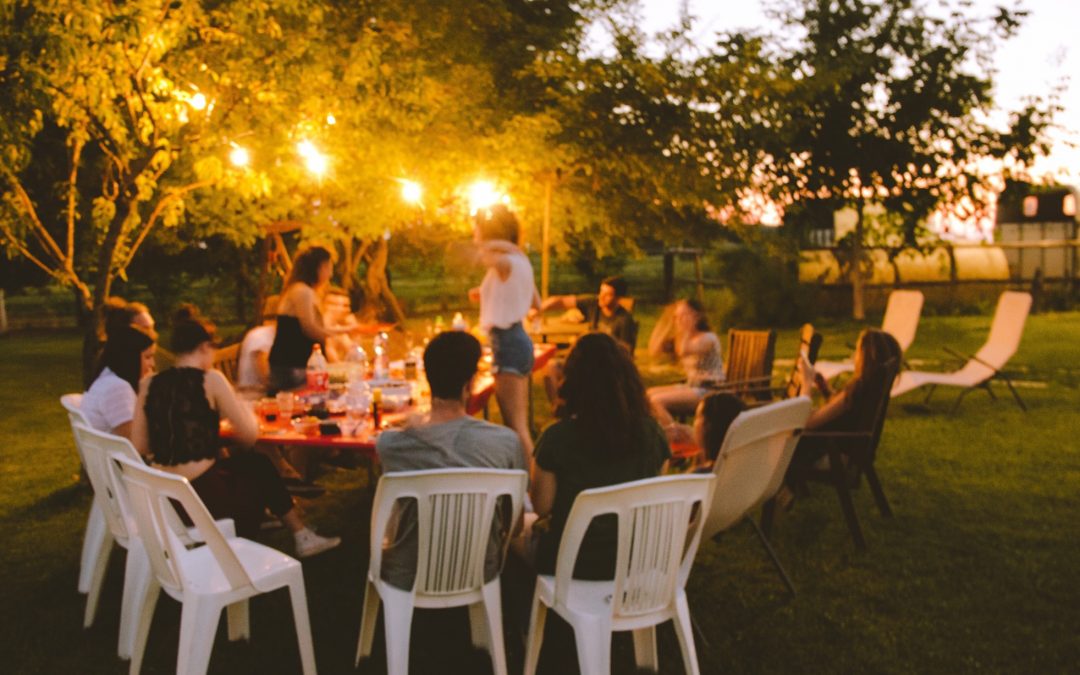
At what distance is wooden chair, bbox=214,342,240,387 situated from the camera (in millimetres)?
6756

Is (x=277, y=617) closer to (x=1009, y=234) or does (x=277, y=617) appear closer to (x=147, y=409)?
(x=147, y=409)

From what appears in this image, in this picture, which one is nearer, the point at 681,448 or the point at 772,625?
the point at 772,625

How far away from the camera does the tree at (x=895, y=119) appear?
619 inches

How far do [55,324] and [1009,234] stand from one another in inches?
1032

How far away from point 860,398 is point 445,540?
2.94 metres

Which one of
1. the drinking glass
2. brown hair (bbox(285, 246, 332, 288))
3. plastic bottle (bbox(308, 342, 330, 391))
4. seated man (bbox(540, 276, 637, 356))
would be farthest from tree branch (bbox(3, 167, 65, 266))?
seated man (bbox(540, 276, 637, 356))

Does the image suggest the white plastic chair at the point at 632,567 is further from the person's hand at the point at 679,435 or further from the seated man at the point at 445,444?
the person's hand at the point at 679,435

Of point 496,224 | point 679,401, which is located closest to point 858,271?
point 679,401

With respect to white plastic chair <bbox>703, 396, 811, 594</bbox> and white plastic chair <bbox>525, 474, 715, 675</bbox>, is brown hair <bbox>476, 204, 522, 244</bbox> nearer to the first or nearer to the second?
white plastic chair <bbox>703, 396, 811, 594</bbox>

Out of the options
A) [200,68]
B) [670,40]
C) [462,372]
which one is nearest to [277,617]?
[462,372]

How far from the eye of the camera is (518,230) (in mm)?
5820

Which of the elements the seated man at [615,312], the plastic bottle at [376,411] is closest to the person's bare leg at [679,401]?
the seated man at [615,312]

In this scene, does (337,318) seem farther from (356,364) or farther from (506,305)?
(506,305)

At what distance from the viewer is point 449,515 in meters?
3.14
